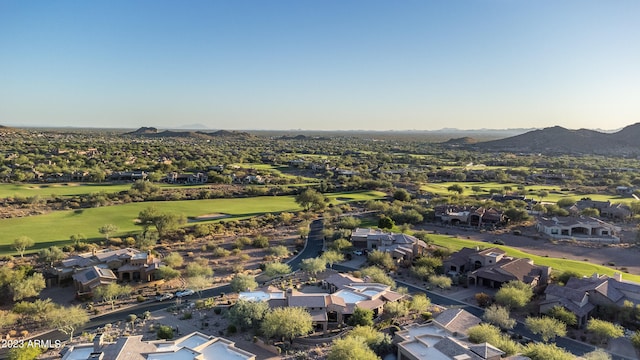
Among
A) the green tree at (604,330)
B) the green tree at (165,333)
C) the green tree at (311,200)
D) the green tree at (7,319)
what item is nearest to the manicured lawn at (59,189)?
the green tree at (311,200)

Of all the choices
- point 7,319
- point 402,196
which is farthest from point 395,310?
point 402,196

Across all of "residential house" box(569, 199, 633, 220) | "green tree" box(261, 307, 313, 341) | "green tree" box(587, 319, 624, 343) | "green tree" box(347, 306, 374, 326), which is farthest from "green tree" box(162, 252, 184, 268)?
"residential house" box(569, 199, 633, 220)

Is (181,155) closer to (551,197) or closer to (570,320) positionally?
(551,197)

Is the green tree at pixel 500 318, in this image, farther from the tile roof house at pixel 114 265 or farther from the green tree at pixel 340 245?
A: the tile roof house at pixel 114 265

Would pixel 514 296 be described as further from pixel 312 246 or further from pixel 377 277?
pixel 312 246

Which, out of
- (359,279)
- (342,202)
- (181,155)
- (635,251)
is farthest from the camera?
(181,155)

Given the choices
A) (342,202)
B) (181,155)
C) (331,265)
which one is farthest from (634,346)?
(181,155)
